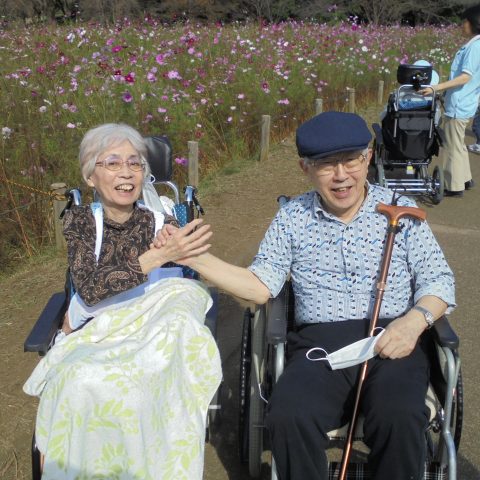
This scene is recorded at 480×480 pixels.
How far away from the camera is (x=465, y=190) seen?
23.6 feet

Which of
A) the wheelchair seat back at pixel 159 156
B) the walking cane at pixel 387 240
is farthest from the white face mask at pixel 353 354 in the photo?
the wheelchair seat back at pixel 159 156

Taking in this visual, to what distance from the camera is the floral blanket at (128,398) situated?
2.06 m

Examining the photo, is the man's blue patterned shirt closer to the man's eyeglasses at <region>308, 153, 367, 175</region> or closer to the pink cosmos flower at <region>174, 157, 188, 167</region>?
the man's eyeglasses at <region>308, 153, 367, 175</region>

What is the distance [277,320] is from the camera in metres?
2.38

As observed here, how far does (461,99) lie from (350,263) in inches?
180

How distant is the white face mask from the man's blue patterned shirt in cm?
23

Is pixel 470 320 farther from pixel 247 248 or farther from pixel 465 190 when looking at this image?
pixel 465 190

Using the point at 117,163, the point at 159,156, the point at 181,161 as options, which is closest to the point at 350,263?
the point at 117,163

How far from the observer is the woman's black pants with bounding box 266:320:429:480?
6.82 feet

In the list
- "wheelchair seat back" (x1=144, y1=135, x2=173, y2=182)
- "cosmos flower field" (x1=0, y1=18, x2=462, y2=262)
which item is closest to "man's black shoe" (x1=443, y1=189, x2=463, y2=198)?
"cosmos flower field" (x1=0, y1=18, x2=462, y2=262)

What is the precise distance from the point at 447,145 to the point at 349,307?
4.64 metres

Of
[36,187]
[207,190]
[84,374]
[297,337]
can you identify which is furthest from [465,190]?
[84,374]

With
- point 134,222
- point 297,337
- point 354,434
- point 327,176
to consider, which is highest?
point 327,176

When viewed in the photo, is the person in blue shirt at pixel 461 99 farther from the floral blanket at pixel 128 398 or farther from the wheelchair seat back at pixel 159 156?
the floral blanket at pixel 128 398
